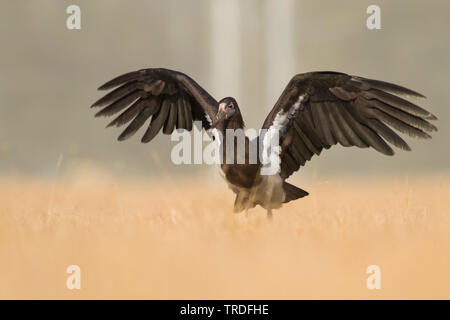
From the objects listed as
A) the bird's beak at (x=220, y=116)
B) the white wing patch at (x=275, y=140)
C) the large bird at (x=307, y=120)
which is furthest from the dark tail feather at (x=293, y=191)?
the bird's beak at (x=220, y=116)

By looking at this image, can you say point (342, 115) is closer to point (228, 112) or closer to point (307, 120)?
point (307, 120)

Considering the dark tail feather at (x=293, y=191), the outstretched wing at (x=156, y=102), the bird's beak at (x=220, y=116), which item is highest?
the outstretched wing at (x=156, y=102)

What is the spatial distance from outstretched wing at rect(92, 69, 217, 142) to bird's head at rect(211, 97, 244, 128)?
1.51 feet

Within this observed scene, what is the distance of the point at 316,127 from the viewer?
19.2ft

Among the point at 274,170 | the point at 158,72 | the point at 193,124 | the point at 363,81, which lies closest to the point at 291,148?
the point at 274,170

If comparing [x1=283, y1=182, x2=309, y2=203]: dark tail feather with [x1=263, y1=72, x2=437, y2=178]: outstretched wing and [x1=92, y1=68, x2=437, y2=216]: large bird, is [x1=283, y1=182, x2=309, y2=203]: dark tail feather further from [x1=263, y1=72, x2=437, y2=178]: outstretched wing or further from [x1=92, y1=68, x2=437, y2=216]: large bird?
[x1=263, y1=72, x2=437, y2=178]: outstretched wing

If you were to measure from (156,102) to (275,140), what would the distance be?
186cm

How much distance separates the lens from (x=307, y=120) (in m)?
5.83

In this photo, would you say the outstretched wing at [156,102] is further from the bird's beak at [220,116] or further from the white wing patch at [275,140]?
the white wing patch at [275,140]

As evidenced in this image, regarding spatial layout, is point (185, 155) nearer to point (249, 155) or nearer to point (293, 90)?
point (249, 155)

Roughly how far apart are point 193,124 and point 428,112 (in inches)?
120

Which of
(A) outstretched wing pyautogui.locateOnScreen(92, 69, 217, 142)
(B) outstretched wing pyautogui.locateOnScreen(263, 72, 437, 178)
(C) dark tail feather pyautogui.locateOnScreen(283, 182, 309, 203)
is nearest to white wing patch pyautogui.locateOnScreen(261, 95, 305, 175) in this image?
(B) outstretched wing pyautogui.locateOnScreen(263, 72, 437, 178)

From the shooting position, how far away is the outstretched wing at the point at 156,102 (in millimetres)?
6324

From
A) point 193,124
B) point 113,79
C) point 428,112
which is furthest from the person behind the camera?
point 193,124
